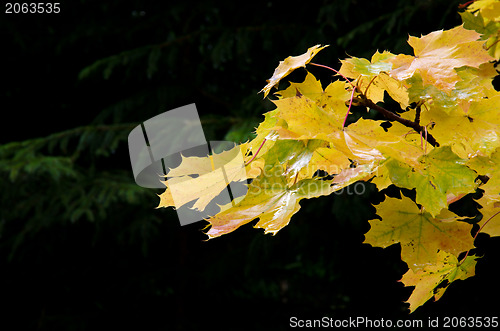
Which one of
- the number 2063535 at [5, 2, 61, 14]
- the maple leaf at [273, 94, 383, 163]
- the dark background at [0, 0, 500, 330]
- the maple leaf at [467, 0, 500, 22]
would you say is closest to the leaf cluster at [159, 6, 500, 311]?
the maple leaf at [273, 94, 383, 163]

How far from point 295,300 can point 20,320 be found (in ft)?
6.19

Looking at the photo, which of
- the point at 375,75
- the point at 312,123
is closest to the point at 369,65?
the point at 375,75

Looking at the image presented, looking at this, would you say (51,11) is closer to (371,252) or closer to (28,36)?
(28,36)

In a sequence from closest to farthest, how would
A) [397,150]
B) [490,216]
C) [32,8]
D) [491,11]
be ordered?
1. [397,150]
2. [490,216]
3. [491,11]
4. [32,8]

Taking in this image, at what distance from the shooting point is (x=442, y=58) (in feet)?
1.87

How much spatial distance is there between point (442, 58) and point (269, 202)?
0.28m

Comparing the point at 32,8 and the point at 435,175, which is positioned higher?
the point at 32,8

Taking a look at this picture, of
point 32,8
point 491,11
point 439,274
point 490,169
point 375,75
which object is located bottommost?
point 439,274

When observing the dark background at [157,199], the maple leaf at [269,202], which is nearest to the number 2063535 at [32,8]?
the dark background at [157,199]

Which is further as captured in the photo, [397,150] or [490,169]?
Result: [490,169]

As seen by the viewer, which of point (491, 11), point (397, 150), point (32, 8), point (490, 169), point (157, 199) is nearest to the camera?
point (397, 150)

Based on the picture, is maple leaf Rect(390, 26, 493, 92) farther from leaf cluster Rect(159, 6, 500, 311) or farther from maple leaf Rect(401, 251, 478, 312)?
maple leaf Rect(401, 251, 478, 312)

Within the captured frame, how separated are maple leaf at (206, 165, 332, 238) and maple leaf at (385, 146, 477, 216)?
77 mm

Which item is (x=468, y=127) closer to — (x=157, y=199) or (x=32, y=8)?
(x=157, y=199)
